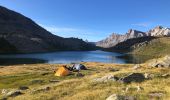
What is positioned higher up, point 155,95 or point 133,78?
point 133,78

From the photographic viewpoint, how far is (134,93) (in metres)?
25.6

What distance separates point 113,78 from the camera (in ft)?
116

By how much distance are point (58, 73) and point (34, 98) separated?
38209 millimetres

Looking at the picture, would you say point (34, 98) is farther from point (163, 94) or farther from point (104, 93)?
point (163, 94)

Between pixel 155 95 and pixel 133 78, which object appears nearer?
pixel 155 95

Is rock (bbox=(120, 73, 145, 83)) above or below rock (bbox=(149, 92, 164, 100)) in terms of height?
above

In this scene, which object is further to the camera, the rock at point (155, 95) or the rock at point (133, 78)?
the rock at point (133, 78)

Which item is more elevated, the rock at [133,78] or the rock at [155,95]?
the rock at [133,78]

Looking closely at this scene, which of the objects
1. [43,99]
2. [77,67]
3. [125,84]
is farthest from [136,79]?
[77,67]

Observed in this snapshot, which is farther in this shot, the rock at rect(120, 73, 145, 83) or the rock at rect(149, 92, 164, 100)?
the rock at rect(120, 73, 145, 83)

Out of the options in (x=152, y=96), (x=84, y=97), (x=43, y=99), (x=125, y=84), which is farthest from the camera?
(x=125, y=84)

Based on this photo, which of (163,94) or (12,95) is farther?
(12,95)

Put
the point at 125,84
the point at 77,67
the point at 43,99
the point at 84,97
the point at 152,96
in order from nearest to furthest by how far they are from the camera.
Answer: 1. the point at 152,96
2. the point at 84,97
3. the point at 43,99
4. the point at 125,84
5. the point at 77,67

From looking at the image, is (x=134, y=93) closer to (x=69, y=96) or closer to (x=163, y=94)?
(x=163, y=94)
